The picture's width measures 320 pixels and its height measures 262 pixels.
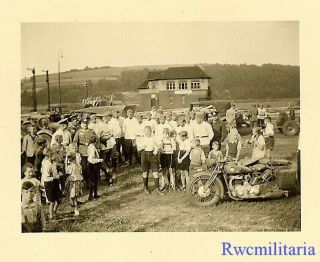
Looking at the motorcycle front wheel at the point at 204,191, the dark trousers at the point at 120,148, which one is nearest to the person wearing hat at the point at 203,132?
the motorcycle front wheel at the point at 204,191

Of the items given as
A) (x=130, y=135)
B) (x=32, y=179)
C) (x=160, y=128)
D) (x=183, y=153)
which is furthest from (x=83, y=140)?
(x=183, y=153)

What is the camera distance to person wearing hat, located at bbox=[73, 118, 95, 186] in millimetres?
4230

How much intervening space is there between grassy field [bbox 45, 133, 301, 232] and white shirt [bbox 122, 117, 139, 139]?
402 millimetres

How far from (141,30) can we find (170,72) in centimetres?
38

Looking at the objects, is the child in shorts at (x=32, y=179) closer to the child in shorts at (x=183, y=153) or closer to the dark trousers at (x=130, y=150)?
the dark trousers at (x=130, y=150)

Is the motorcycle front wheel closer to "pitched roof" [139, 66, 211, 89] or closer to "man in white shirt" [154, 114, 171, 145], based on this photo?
"man in white shirt" [154, 114, 171, 145]

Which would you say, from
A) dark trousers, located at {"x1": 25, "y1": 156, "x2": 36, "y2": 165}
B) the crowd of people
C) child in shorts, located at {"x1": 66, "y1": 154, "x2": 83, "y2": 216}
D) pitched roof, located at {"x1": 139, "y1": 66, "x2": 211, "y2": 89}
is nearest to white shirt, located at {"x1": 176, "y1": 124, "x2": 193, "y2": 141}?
the crowd of people

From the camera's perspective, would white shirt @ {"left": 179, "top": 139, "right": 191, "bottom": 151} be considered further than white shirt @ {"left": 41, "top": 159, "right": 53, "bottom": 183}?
Yes

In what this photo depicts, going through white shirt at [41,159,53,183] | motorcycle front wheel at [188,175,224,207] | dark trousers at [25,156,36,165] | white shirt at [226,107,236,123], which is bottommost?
motorcycle front wheel at [188,175,224,207]

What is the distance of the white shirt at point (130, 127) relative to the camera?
4.29 m

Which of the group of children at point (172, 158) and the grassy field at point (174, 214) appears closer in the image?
the grassy field at point (174, 214)

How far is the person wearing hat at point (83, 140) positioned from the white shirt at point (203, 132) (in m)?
0.80
